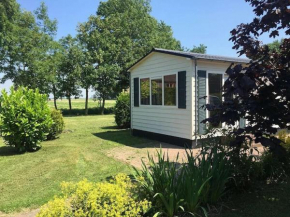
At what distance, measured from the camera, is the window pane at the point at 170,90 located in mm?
8102

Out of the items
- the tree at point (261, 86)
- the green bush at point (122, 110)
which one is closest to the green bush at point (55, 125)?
the green bush at point (122, 110)

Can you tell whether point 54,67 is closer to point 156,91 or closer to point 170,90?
point 156,91

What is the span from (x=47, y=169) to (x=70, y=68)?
1873 centimetres

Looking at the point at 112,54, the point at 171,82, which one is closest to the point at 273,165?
the point at 171,82

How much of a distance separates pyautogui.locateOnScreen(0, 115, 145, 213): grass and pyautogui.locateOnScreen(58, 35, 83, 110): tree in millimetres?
14985

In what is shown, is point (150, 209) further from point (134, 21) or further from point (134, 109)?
point (134, 21)

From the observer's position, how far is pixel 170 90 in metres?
8.27

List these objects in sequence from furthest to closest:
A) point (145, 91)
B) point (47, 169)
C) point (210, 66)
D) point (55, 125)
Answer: point (145, 91) < point (55, 125) < point (210, 66) < point (47, 169)

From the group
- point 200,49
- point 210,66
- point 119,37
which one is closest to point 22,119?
point 210,66

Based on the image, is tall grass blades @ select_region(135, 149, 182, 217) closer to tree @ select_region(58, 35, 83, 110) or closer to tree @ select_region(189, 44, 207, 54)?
tree @ select_region(58, 35, 83, 110)

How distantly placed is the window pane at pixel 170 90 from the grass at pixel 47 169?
200 cm

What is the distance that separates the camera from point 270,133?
11.4ft

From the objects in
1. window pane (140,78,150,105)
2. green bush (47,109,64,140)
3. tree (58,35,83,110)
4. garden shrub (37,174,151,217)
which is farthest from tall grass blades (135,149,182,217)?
tree (58,35,83,110)

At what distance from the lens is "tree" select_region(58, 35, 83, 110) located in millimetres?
22406
